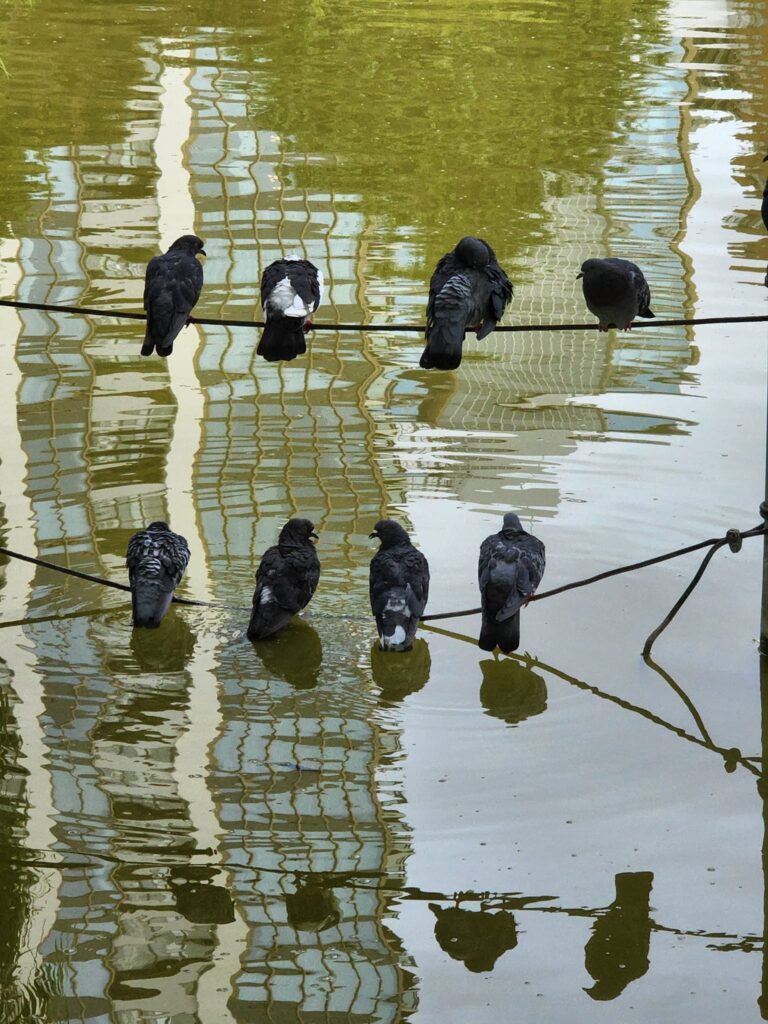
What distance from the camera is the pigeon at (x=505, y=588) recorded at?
20.3ft

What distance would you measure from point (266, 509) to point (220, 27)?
13.9 metres

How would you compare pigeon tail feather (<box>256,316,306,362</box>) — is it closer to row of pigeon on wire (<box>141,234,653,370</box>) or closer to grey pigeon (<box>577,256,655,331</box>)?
row of pigeon on wire (<box>141,234,653,370</box>)

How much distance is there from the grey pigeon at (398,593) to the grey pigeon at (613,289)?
1315mm

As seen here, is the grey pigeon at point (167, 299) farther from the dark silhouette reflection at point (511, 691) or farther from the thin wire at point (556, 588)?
the dark silhouette reflection at point (511, 691)

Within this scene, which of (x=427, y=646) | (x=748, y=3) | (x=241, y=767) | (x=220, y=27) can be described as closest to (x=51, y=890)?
(x=241, y=767)

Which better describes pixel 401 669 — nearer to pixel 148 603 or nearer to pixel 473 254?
pixel 148 603

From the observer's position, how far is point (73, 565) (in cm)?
786

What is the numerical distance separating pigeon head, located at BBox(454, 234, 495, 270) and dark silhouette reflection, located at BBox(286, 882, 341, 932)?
297 centimetres

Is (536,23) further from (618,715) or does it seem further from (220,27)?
(618,715)

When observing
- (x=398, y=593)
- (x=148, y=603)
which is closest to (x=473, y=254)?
(x=398, y=593)

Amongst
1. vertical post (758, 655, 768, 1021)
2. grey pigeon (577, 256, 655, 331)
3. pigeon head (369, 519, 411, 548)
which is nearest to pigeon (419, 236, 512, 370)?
grey pigeon (577, 256, 655, 331)

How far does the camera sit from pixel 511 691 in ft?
22.1

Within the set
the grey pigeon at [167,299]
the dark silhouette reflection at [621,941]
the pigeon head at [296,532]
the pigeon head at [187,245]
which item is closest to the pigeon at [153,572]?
the pigeon head at [296,532]

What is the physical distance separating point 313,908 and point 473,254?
10.2ft
